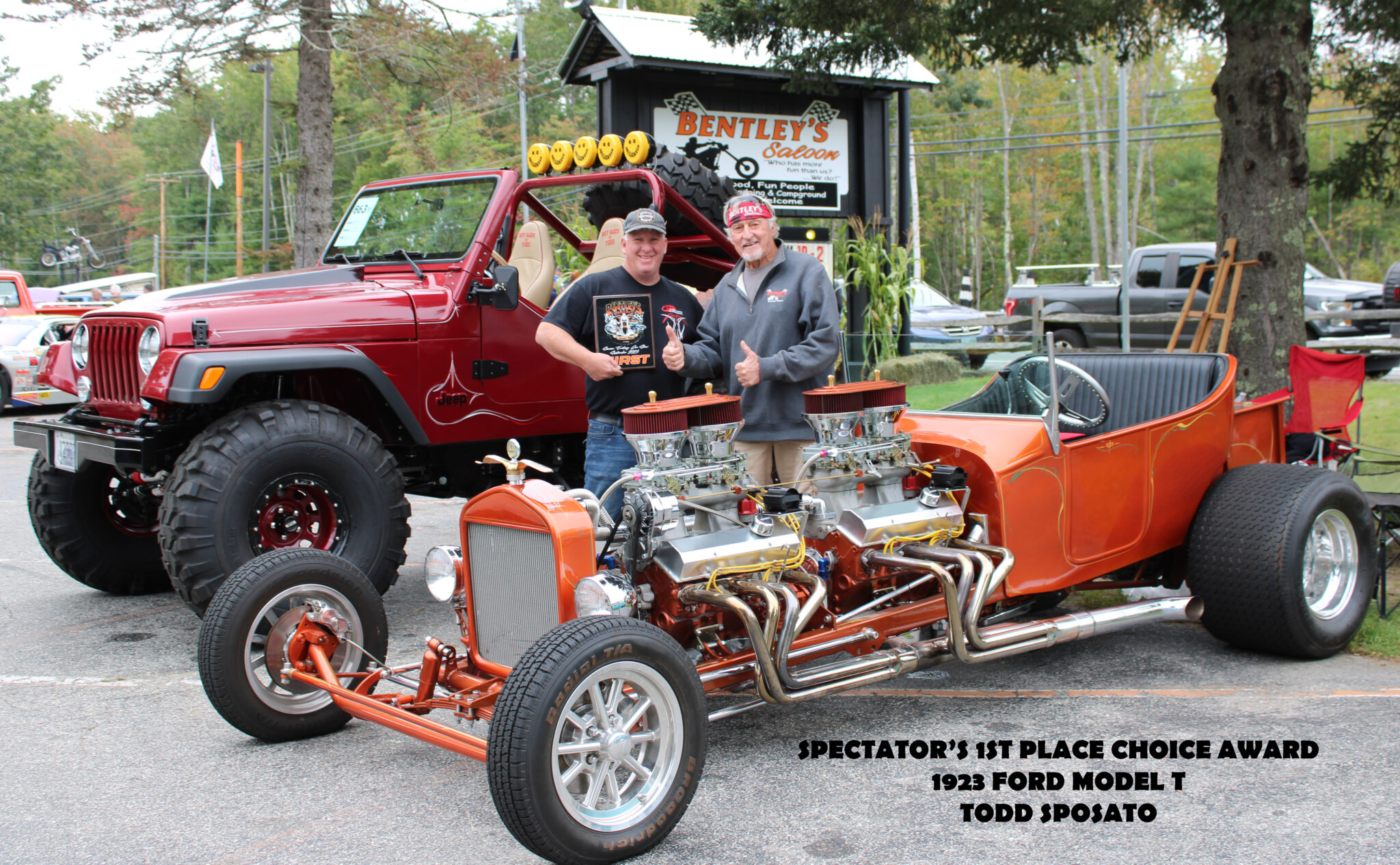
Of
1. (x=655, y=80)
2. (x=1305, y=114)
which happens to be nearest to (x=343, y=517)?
(x=1305, y=114)

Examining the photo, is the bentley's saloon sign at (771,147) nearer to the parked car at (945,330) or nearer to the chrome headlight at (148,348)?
the chrome headlight at (148,348)

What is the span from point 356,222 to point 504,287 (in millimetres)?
1424

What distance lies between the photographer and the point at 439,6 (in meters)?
15.4

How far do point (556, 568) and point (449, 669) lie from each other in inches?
26.5

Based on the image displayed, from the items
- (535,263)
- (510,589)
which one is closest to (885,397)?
(510,589)

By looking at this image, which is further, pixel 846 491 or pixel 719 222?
pixel 719 222

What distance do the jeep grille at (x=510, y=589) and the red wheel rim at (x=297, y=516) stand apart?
1782mm

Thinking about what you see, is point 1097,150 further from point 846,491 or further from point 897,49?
point 846,491

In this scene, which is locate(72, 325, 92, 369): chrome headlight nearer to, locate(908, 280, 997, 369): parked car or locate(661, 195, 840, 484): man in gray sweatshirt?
locate(661, 195, 840, 484): man in gray sweatshirt

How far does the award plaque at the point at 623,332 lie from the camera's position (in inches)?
202

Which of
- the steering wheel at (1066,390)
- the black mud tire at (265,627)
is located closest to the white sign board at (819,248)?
the steering wheel at (1066,390)

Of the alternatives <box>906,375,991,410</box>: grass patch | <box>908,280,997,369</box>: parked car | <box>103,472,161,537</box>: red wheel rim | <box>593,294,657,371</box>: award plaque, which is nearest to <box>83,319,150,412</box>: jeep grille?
<box>103,472,161,537</box>: red wheel rim

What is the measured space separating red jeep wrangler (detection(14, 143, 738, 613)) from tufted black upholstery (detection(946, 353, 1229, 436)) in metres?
2.06

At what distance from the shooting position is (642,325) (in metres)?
5.20
